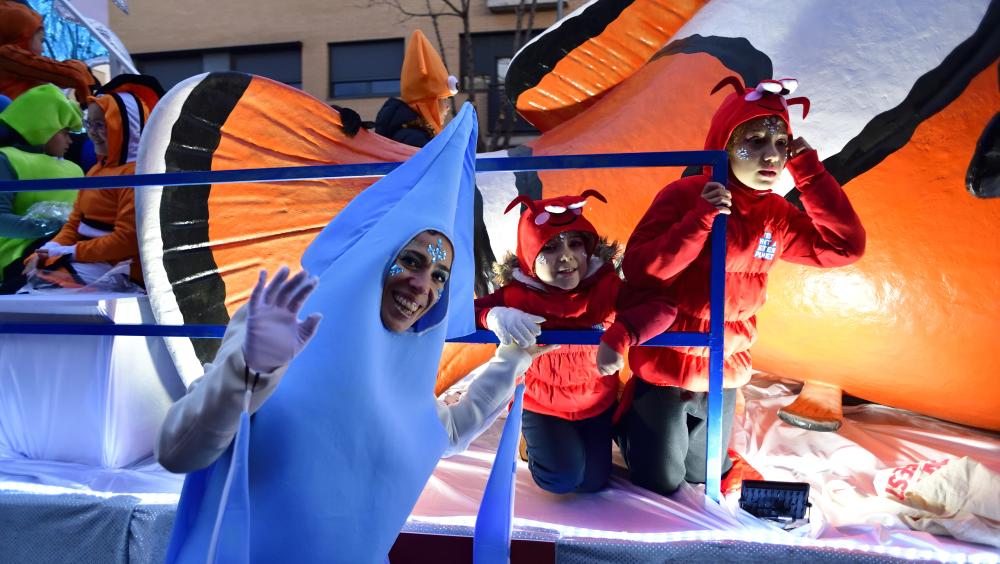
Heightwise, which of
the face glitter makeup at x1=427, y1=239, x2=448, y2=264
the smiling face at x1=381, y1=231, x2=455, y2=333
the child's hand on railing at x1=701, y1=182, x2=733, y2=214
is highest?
the child's hand on railing at x1=701, y1=182, x2=733, y2=214

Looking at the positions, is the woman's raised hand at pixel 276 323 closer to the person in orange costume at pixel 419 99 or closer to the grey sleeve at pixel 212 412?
the grey sleeve at pixel 212 412

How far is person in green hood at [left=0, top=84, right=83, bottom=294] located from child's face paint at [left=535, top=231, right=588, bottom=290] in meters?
2.11

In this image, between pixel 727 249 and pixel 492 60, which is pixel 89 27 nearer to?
pixel 492 60

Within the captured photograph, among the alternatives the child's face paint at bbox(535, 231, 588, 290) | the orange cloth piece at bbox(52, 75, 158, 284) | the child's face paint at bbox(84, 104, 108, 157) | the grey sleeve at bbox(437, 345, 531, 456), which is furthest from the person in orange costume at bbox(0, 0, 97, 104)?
the grey sleeve at bbox(437, 345, 531, 456)

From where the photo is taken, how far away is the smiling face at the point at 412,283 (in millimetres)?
1274

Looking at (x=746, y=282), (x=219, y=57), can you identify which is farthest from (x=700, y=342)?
(x=219, y=57)

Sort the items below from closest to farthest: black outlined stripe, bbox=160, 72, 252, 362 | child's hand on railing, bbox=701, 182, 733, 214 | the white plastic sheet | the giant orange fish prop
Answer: child's hand on railing, bbox=701, 182, 733, 214 → the giant orange fish prop → the white plastic sheet → black outlined stripe, bbox=160, 72, 252, 362

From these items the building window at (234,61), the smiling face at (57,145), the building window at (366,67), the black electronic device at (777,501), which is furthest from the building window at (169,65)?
the black electronic device at (777,501)

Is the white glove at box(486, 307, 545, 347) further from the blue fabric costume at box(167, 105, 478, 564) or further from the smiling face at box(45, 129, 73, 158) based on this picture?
the smiling face at box(45, 129, 73, 158)

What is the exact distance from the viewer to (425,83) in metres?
3.80

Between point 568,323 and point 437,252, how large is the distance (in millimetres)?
704

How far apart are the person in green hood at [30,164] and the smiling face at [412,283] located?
2.27 metres

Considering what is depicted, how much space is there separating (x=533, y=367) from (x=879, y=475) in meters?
0.96

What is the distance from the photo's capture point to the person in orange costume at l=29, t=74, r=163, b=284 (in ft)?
8.86
